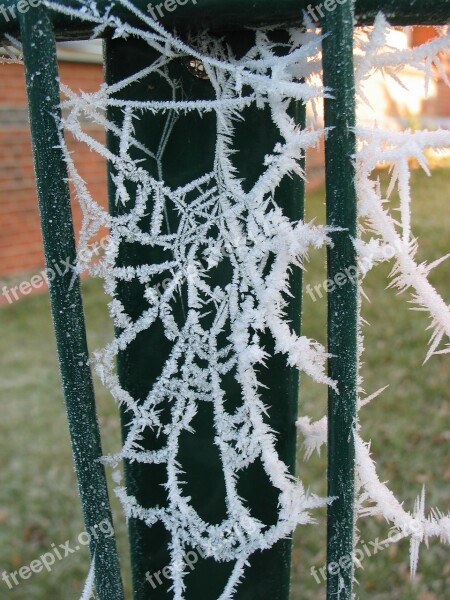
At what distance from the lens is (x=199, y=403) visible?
888 mm

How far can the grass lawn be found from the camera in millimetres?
2615

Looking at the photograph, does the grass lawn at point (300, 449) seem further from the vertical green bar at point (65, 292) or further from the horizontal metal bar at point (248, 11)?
the horizontal metal bar at point (248, 11)

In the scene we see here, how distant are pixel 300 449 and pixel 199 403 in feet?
8.39

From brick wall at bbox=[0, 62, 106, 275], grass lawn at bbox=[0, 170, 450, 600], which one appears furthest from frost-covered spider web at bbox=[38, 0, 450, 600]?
brick wall at bbox=[0, 62, 106, 275]

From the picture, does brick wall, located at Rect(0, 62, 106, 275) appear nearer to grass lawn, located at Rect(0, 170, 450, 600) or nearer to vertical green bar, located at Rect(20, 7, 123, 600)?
grass lawn, located at Rect(0, 170, 450, 600)

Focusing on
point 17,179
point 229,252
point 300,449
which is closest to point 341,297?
point 229,252

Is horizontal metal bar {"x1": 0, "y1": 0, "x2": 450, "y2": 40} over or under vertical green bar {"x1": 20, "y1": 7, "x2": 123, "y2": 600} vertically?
over

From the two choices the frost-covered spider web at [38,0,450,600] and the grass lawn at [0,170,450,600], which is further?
the grass lawn at [0,170,450,600]

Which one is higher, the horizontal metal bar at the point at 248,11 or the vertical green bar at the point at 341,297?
the horizontal metal bar at the point at 248,11

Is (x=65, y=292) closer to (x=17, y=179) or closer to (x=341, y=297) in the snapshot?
(x=341, y=297)

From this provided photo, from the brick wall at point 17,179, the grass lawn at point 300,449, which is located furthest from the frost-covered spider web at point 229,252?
the brick wall at point 17,179

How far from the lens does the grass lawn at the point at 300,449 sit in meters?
2.62

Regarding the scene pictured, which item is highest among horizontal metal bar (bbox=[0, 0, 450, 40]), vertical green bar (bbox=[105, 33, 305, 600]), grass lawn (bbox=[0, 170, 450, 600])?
horizontal metal bar (bbox=[0, 0, 450, 40])

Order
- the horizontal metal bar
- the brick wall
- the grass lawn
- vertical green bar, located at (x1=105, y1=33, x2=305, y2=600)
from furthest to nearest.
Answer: the brick wall → the grass lawn → vertical green bar, located at (x1=105, y1=33, x2=305, y2=600) → the horizontal metal bar
